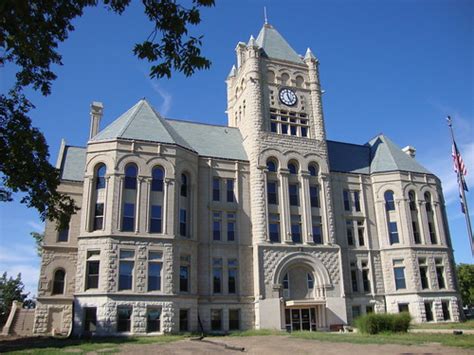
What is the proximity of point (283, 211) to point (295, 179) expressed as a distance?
3.53m

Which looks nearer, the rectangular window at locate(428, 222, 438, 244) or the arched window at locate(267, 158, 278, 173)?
the arched window at locate(267, 158, 278, 173)

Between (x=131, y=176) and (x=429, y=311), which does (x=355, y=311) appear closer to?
(x=429, y=311)

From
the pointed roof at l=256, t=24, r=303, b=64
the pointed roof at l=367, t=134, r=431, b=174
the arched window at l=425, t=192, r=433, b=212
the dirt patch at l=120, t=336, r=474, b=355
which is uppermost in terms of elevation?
the pointed roof at l=256, t=24, r=303, b=64

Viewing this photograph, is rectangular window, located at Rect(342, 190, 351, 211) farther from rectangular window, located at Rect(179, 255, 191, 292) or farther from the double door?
rectangular window, located at Rect(179, 255, 191, 292)

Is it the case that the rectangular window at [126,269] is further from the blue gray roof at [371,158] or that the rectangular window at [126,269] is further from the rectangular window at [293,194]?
the blue gray roof at [371,158]

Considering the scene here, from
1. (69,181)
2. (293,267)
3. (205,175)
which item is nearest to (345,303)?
(293,267)

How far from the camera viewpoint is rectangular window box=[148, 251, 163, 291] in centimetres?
3116

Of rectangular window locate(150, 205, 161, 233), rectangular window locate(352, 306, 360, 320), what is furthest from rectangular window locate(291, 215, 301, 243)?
rectangular window locate(150, 205, 161, 233)

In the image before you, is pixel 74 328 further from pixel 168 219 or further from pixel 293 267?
pixel 293 267

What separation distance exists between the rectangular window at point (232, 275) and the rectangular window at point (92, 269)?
33.6 feet

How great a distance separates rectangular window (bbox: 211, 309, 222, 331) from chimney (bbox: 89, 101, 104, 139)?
19633 millimetres

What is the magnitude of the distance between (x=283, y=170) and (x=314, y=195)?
387 centimetres

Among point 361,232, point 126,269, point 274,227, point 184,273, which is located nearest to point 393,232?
point 361,232

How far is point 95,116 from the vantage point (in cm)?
4128
